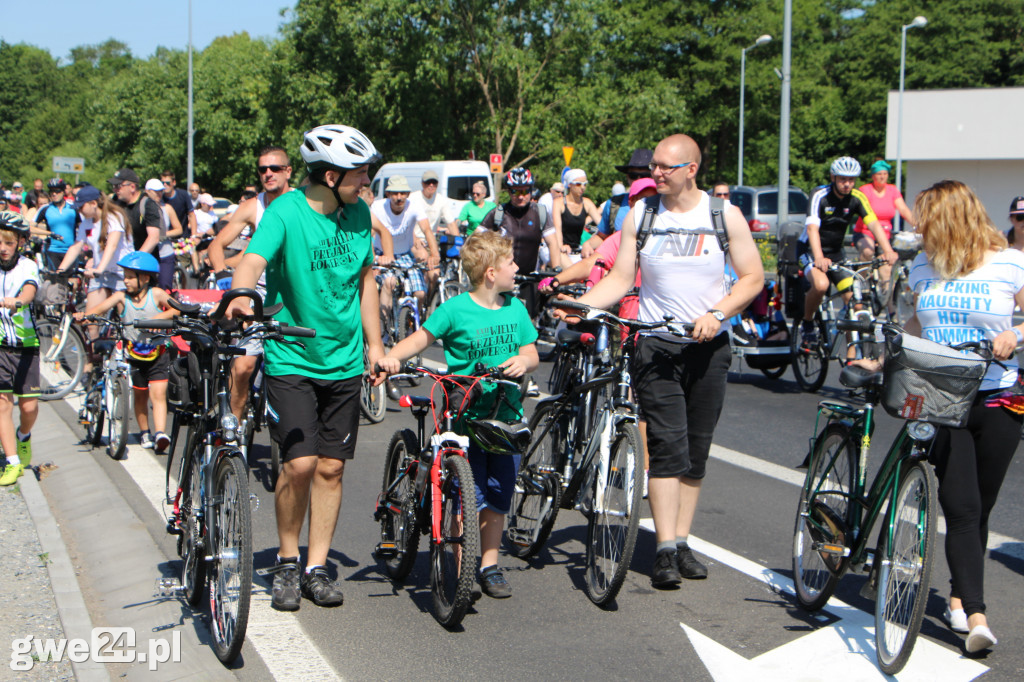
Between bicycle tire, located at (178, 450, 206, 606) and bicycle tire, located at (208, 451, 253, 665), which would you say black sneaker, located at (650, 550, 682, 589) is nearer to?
bicycle tire, located at (208, 451, 253, 665)

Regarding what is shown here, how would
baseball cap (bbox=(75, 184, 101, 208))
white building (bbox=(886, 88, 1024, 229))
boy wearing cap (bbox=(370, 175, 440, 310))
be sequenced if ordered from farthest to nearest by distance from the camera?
Answer: white building (bbox=(886, 88, 1024, 229))
baseball cap (bbox=(75, 184, 101, 208))
boy wearing cap (bbox=(370, 175, 440, 310))

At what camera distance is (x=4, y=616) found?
482cm

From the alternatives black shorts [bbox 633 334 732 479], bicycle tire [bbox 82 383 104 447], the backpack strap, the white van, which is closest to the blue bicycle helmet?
bicycle tire [bbox 82 383 104 447]

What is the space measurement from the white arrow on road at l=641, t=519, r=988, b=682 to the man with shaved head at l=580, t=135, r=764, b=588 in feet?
2.42

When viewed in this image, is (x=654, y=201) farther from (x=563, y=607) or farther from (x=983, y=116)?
(x=983, y=116)

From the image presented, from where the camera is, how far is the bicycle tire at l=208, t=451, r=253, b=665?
13.6ft

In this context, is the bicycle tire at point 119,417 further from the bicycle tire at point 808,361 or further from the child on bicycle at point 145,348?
the bicycle tire at point 808,361

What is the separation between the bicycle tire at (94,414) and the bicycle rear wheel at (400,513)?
391 cm

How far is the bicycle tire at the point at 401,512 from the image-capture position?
16.8 ft

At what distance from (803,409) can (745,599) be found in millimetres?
5102

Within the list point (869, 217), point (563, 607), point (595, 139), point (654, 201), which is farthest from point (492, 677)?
Result: point (595, 139)

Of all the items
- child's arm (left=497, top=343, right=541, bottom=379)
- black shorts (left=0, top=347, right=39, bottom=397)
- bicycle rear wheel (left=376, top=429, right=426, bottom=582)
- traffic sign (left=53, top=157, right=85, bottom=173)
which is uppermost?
traffic sign (left=53, top=157, right=85, bottom=173)

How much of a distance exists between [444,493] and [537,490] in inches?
33.7

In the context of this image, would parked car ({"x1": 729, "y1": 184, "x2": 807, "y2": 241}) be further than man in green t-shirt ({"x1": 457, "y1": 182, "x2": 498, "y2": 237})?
Yes
